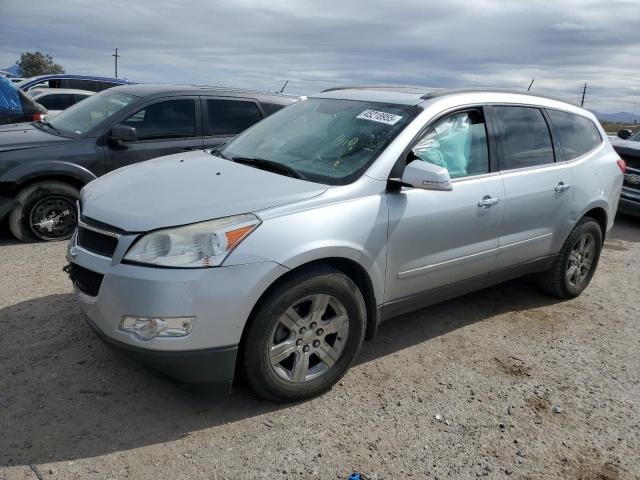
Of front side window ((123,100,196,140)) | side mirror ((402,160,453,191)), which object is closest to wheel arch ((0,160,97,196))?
front side window ((123,100,196,140))

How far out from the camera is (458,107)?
3838mm

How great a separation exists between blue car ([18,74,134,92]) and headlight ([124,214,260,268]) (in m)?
12.7

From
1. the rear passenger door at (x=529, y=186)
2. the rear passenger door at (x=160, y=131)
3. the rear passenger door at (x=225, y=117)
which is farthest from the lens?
the rear passenger door at (x=225, y=117)

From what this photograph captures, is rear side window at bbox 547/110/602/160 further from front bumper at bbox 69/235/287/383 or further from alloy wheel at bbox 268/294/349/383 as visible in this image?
front bumper at bbox 69/235/287/383

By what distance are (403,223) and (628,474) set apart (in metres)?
1.76

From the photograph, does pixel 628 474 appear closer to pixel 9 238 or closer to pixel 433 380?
pixel 433 380

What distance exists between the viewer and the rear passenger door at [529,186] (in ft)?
13.5

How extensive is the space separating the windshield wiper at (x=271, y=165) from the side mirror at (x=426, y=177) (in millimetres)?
630

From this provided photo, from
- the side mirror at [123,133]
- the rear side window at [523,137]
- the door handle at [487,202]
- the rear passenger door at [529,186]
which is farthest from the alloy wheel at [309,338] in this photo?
the side mirror at [123,133]

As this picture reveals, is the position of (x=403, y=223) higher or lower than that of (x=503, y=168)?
lower

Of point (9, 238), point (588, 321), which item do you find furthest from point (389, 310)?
point (9, 238)

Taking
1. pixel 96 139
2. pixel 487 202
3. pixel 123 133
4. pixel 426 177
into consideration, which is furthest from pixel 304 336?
pixel 96 139

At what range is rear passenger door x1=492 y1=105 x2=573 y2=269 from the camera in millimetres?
4121

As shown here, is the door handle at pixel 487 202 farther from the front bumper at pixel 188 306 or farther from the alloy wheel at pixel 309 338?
the front bumper at pixel 188 306
